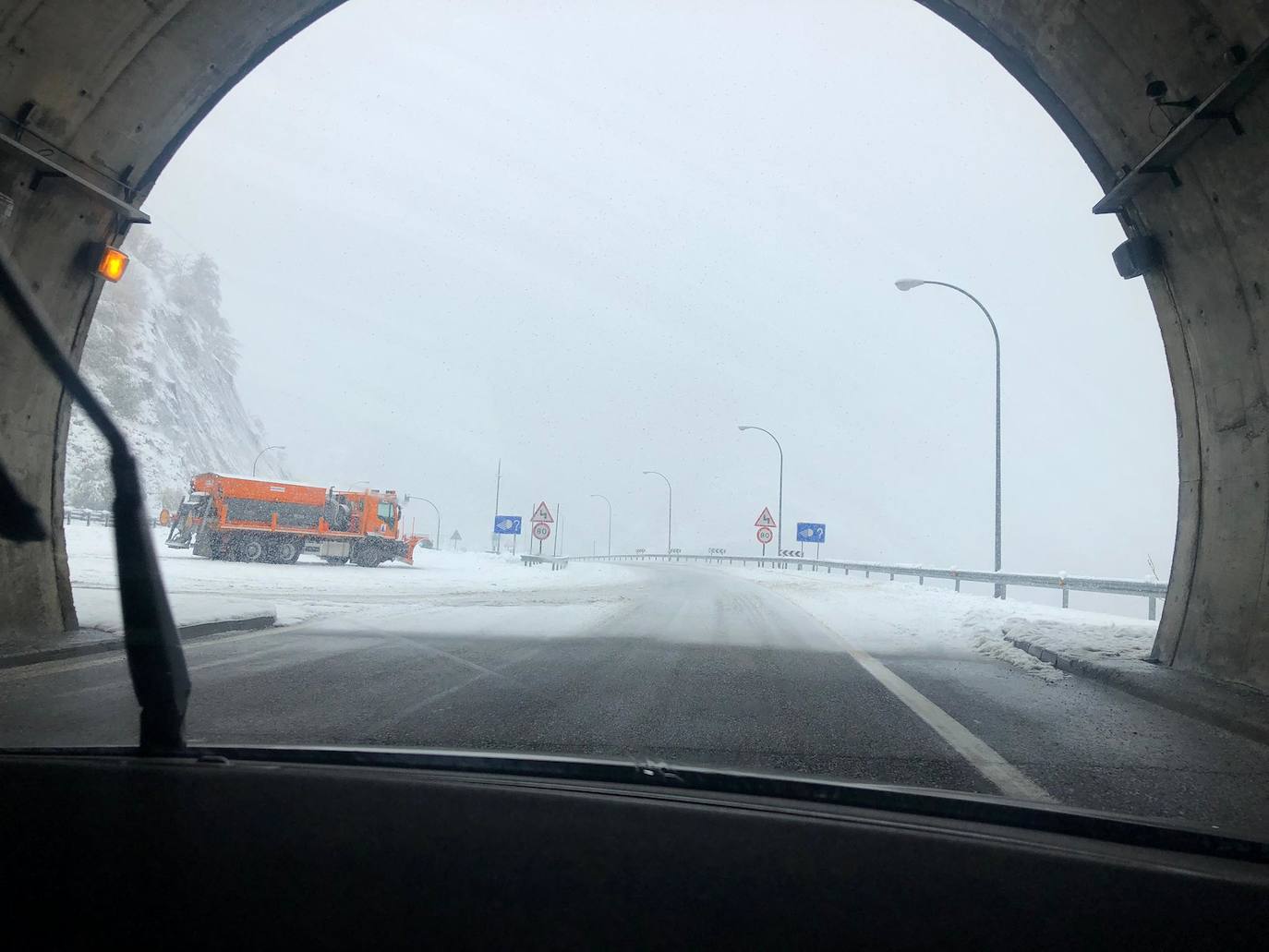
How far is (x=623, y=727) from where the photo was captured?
19.4 feet

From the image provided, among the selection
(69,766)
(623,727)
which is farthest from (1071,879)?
(623,727)

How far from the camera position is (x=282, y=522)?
33688 millimetres

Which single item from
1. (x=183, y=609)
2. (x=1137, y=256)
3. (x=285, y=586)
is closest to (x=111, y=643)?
(x=183, y=609)

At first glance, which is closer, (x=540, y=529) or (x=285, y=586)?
(x=285, y=586)

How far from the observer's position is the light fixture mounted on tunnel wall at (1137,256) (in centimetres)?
852

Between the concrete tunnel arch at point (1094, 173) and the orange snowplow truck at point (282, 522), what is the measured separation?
24428mm

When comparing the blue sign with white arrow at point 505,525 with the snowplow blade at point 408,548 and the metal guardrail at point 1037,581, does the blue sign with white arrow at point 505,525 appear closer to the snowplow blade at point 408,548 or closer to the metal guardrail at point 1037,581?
the snowplow blade at point 408,548

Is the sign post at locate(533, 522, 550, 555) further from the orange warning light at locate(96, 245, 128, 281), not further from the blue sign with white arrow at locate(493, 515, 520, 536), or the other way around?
the orange warning light at locate(96, 245, 128, 281)

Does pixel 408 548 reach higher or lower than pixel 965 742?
higher

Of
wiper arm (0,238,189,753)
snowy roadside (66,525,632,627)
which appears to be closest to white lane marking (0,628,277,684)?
snowy roadside (66,525,632,627)

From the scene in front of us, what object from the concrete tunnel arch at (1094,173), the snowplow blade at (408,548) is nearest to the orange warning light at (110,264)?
the concrete tunnel arch at (1094,173)

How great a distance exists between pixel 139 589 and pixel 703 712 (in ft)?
14.4

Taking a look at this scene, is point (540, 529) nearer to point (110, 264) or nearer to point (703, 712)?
point (110, 264)

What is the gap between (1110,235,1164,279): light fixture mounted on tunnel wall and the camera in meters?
8.52
